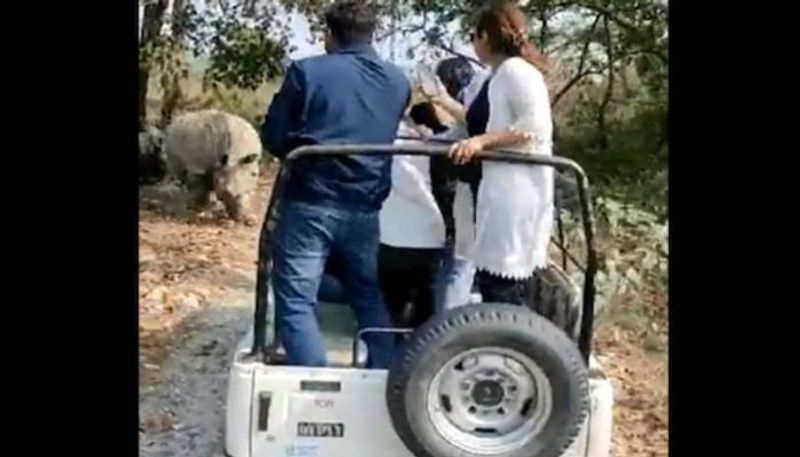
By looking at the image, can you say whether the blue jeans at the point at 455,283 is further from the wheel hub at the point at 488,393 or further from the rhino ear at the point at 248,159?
the rhino ear at the point at 248,159

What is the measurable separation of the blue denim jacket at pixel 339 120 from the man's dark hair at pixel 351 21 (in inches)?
1.2

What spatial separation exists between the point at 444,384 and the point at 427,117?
56 cm

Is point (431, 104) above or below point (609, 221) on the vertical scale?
above

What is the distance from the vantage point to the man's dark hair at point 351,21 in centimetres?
294

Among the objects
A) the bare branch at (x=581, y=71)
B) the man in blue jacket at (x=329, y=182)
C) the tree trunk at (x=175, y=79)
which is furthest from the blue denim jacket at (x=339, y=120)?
the bare branch at (x=581, y=71)

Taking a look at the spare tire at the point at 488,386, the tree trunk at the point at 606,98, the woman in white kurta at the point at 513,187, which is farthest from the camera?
the tree trunk at the point at 606,98

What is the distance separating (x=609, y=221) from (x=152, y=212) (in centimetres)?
98

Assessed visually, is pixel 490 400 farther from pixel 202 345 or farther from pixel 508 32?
pixel 508 32

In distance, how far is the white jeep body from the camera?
9.20ft

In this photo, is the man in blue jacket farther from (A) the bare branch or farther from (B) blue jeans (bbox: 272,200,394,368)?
(A) the bare branch

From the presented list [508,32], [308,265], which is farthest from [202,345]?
[508,32]
